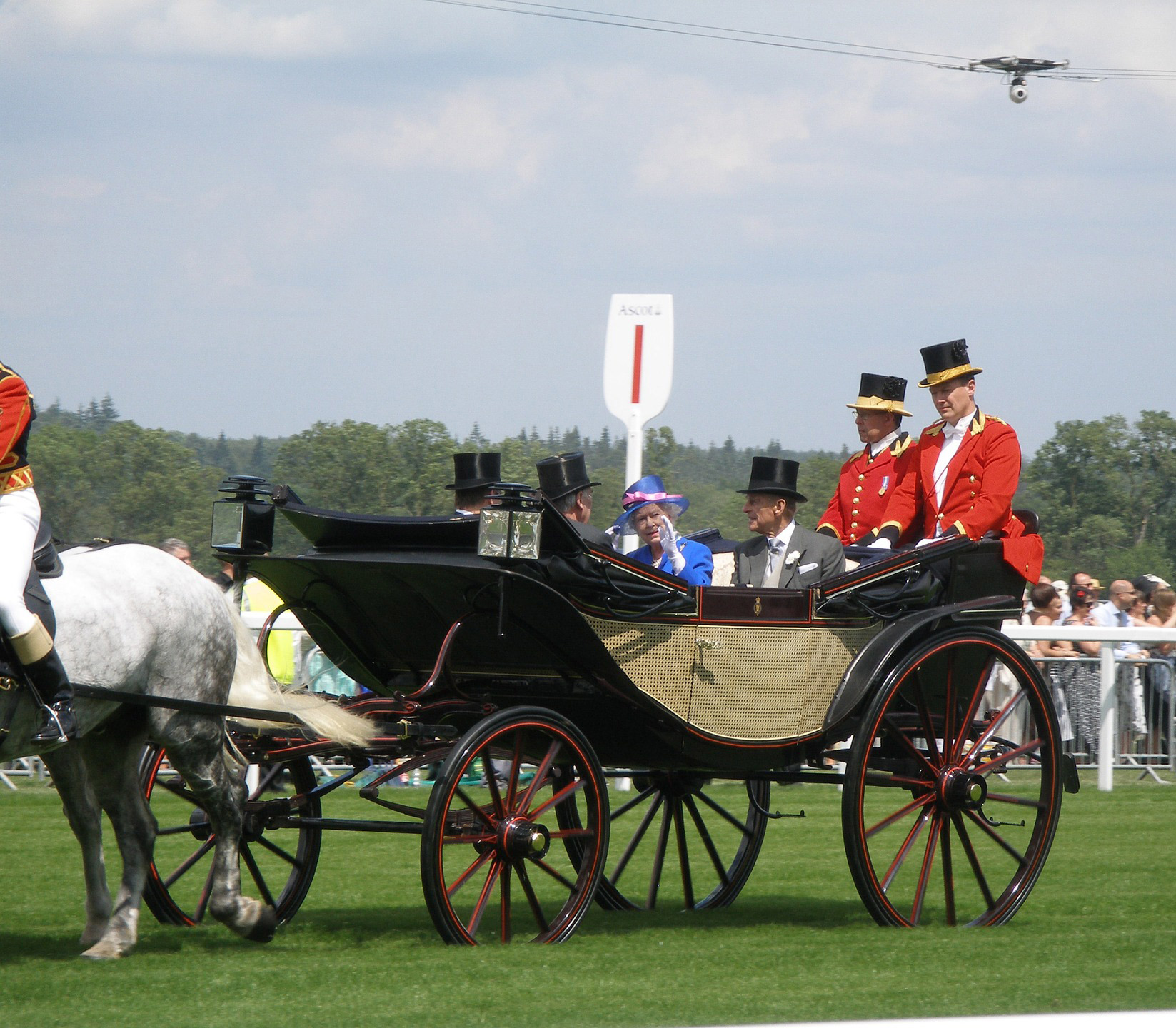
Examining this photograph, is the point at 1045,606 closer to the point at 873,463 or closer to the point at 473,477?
the point at 873,463

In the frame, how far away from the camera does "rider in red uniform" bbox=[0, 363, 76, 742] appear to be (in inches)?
189

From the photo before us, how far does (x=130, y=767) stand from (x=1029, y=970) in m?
3.26

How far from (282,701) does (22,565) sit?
3.92ft

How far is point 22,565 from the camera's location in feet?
16.1

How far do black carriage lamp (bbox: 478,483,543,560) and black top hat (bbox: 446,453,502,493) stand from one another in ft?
6.09

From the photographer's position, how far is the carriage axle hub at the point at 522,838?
550 cm

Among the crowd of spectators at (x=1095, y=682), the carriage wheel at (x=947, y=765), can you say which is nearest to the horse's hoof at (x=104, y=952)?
the carriage wheel at (x=947, y=765)

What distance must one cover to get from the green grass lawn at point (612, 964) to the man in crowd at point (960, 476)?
163 centimetres

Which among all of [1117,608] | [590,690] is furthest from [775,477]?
[1117,608]

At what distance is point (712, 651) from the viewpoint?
601 cm

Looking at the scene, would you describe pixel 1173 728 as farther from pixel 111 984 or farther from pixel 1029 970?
pixel 111 984

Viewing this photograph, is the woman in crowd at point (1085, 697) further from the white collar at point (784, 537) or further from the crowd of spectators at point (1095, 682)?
the white collar at point (784, 537)

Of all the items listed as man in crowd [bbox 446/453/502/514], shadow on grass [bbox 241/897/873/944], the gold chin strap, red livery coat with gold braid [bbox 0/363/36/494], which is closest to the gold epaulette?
red livery coat with gold braid [bbox 0/363/36/494]

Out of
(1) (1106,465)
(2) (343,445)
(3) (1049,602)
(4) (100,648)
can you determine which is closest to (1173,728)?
(3) (1049,602)
